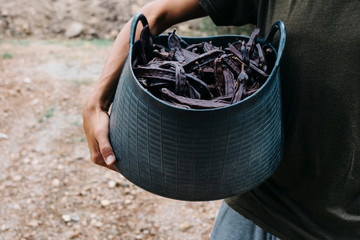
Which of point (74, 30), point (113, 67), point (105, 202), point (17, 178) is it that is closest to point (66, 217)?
point (105, 202)

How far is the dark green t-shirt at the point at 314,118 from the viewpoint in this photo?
3.85ft

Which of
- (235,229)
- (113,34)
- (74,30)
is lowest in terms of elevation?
(113,34)

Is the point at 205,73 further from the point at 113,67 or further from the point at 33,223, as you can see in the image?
the point at 33,223

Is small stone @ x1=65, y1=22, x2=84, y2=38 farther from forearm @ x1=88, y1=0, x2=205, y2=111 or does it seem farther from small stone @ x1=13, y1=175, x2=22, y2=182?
forearm @ x1=88, y1=0, x2=205, y2=111

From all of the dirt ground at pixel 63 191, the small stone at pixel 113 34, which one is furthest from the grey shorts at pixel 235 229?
the small stone at pixel 113 34

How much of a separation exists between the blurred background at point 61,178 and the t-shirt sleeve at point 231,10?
193cm

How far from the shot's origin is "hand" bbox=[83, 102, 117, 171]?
1228 mm

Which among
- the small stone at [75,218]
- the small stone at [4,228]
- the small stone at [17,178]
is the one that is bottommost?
the small stone at [17,178]

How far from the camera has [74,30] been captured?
857cm

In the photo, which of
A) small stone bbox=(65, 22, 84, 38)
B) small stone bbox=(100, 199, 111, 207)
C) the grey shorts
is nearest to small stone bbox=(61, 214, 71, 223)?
small stone bbox=(100, 199, 111, 207)

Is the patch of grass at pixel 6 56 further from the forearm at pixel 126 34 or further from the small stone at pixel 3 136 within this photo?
the forearm at pixel 126 34

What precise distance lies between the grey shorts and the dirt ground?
1.30 m

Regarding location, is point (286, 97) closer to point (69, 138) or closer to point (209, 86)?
point (209, 86)

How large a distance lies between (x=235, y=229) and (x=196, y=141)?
0.77 meters
